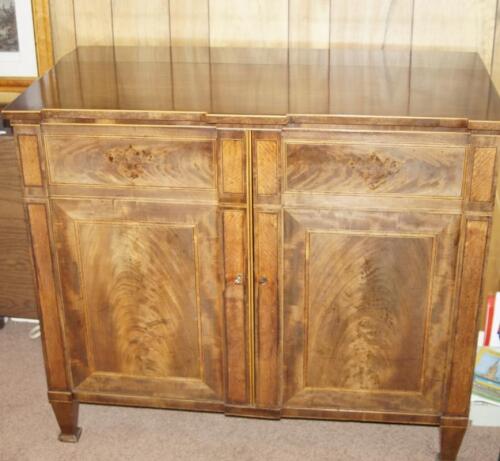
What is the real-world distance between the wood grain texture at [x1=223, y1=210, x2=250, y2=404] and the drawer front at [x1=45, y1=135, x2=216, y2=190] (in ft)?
0.38

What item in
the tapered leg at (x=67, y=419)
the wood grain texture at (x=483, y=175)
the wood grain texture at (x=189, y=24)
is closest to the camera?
the wood grain texture at (x=483, y=175)

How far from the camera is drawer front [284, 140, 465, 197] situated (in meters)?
1.69

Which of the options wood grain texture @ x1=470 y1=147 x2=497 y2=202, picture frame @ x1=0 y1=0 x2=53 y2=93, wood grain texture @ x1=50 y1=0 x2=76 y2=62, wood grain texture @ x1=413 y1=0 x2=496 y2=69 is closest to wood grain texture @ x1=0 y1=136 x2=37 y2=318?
picture frame @ x1=0 y1=0 x2=53 y2=93

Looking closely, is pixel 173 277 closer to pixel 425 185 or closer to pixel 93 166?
pixel 93 166

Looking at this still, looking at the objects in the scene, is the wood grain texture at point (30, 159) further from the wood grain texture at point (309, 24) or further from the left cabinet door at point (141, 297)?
the wood grain texture at point (309, 24)

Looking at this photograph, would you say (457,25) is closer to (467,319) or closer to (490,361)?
(467,319)

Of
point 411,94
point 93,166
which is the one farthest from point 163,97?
point 411,94

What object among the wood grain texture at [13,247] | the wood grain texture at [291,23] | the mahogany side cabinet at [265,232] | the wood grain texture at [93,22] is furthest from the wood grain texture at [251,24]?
the wood grain texture at [13,247]

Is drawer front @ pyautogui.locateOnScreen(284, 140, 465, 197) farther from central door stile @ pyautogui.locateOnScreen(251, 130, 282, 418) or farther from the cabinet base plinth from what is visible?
the cabinet base plinth

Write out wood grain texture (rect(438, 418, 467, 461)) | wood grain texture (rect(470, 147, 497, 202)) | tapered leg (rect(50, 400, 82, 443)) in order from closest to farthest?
wood grain texture (rect(470, 147, 497, 202)), wood grain texture (rect(438, 418, 467, 461)), tapered leg (rect(50, 400, 82, 443))

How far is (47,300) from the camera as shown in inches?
Result: 77.4

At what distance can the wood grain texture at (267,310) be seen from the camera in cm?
181

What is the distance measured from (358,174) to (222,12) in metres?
0.77

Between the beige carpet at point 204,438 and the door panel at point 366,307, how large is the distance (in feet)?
0.70
